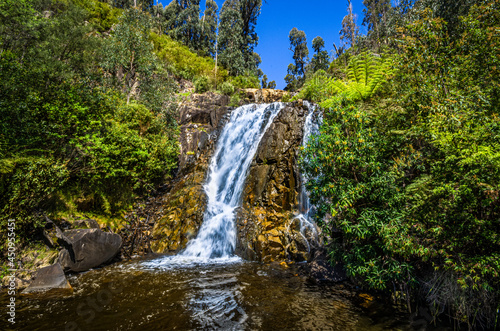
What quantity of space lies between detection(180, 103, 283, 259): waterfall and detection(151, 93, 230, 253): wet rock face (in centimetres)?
46

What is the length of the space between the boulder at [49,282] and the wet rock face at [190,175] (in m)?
3.56

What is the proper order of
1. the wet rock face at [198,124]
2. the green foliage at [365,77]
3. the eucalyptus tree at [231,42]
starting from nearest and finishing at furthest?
the green foliage at [365,77] < the wet rock face at [198,124] < the eucalyptus tree at [231,42]

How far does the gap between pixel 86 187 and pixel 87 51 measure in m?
7.01

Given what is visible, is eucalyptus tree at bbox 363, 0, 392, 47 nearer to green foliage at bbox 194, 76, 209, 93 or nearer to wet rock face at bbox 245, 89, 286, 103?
wet rock face at bbox 245, 89, 286, 103

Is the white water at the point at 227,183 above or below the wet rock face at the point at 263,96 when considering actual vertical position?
below

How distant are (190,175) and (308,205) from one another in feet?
23.8

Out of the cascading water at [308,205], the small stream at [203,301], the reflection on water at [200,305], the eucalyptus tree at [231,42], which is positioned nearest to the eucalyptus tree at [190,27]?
the eucalyptus tree at [231,42]

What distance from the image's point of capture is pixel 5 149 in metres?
6.58

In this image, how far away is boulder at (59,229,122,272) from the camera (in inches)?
256

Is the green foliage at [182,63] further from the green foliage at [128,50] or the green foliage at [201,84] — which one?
the green foliage at [128,50]

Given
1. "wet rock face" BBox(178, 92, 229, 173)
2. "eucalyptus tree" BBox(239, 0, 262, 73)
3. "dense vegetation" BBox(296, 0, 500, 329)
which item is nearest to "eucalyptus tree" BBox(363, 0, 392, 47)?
"eucalyptus tree" BBox(239, 0, 262, 73)

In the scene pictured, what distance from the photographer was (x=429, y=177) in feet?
13.5

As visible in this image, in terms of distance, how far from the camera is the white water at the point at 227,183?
857 cm

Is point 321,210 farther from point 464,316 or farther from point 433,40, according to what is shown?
point 433,40
